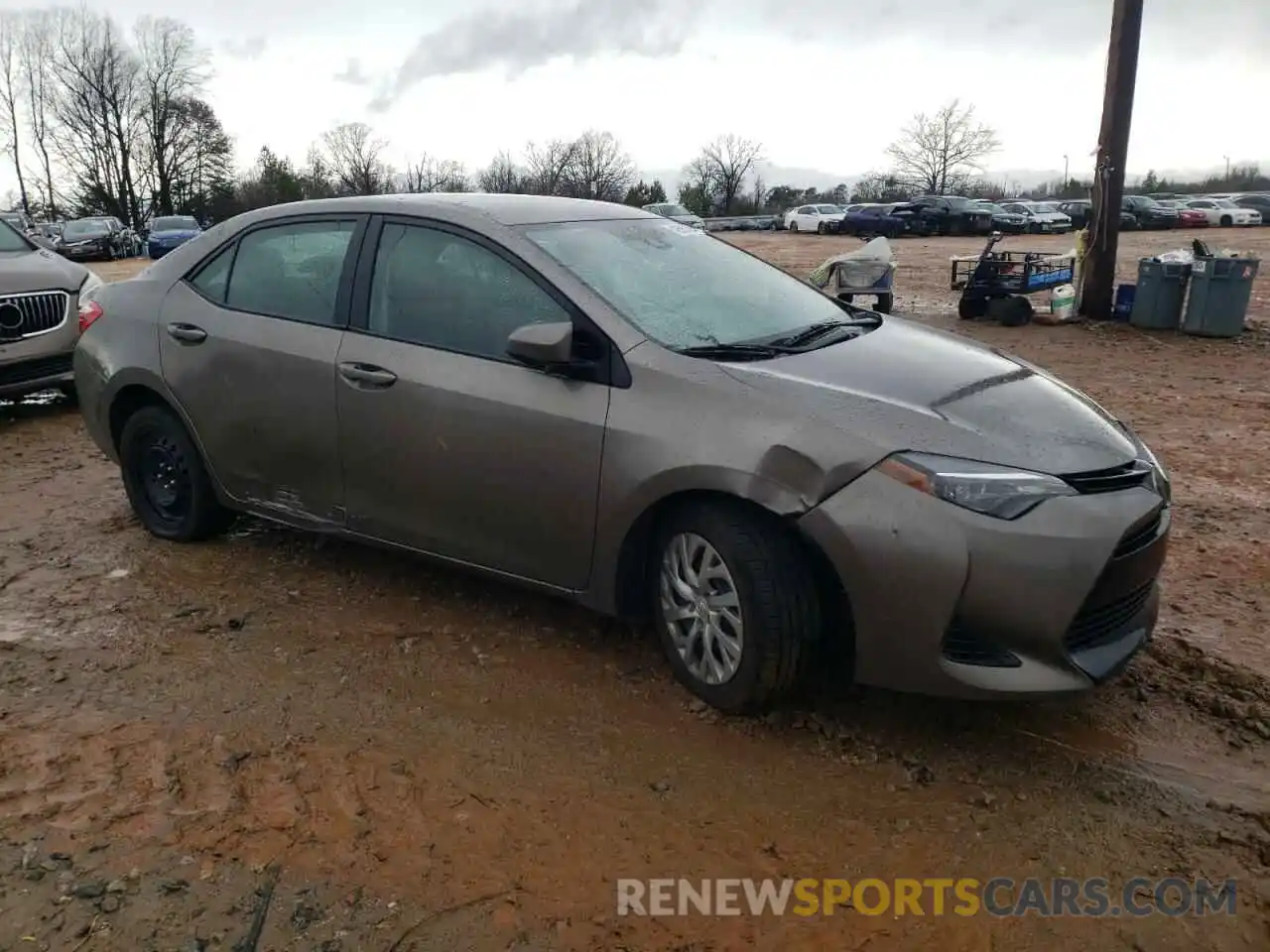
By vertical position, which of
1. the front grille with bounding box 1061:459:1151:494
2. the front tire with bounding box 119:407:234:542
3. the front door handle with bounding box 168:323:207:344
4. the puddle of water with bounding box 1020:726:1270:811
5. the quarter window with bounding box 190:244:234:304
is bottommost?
the puddle of water with bounding box 1020:726:1270:811

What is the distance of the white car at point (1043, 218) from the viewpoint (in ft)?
134

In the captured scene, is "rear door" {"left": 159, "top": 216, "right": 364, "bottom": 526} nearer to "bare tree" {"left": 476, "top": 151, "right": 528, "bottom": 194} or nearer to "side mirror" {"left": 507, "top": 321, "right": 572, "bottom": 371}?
"side mirror" {"left": 507, "top": 321, "right": 572, "bottom": 371}

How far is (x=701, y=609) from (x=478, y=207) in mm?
1830

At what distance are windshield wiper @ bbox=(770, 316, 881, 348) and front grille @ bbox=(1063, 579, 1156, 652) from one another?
51.2 inches

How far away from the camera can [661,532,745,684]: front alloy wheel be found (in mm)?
3146

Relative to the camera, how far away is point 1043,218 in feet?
135

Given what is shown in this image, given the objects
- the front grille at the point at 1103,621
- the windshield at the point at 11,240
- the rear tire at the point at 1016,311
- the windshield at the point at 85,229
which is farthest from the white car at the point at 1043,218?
the front grille at the point at 1103,621

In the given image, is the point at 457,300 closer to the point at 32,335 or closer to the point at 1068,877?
the point at 1068,877

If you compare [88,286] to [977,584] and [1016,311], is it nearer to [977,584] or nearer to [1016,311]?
[977,584]

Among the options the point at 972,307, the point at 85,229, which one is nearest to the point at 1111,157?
the point at 972,307

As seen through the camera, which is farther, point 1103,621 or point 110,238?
point 110,238

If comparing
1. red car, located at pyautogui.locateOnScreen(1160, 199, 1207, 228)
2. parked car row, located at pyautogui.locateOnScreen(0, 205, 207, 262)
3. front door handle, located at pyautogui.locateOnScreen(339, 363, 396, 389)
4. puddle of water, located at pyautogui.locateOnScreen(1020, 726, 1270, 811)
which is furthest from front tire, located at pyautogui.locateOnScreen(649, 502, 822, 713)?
red car, located at pyautogui.locateOnScreen(1160, 199, 1207, 228)

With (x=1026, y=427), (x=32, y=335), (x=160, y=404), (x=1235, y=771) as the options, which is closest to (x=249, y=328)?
(x=160, y=404)

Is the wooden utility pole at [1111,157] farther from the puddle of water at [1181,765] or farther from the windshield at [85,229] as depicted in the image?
the windshield at [85,229]
